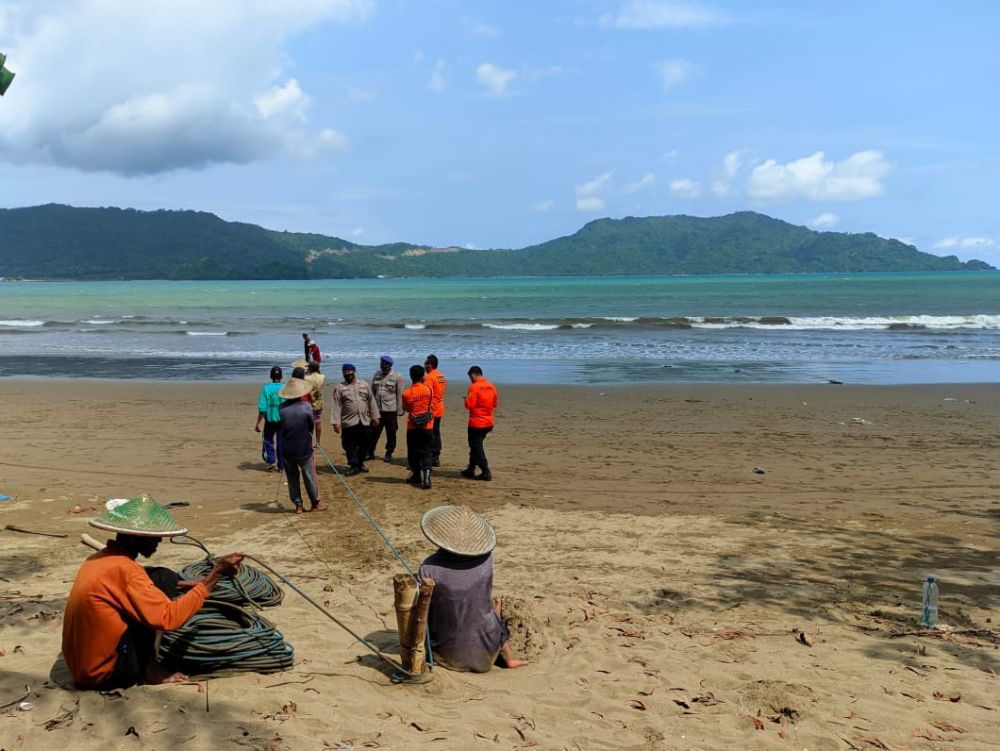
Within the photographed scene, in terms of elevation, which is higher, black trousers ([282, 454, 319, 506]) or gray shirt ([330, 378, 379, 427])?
gray shirt ([330, 378, 379, 427])

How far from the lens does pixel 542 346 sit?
32.1m

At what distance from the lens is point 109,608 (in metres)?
4.23

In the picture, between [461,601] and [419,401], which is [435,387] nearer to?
[419,401]

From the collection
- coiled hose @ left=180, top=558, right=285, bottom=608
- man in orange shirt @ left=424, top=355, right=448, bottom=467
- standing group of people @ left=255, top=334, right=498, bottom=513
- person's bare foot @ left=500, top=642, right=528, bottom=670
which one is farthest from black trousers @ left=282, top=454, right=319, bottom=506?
person's bare foot @ left=500, top=642, right=528, bottom=670

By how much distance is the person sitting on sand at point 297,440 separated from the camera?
29.8 feet

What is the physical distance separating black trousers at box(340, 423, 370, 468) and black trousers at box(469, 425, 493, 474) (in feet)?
4.88

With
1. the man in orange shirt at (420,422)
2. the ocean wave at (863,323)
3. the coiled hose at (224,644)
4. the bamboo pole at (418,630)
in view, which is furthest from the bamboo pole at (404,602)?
the ocean wave at (863,323)

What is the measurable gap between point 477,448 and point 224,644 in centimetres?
631

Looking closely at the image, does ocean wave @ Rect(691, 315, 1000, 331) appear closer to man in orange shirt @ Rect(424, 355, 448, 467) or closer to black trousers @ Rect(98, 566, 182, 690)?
man in orange shirt @ Rect(424, 355, 448, 467)

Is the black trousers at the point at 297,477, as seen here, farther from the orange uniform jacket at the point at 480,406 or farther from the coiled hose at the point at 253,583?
the coiled hose at the point at 253,583

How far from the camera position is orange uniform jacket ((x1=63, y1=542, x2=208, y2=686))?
13.8ft

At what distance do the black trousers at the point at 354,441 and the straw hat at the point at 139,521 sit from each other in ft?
21.8

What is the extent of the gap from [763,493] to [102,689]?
795 cm

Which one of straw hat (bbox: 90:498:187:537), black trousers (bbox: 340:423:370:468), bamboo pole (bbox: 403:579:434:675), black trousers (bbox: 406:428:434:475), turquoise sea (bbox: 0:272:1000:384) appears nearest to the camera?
straw hat (bbox: 90:498:187:537)
